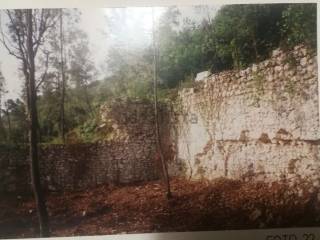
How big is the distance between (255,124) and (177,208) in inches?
20.7

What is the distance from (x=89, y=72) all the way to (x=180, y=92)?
422mm

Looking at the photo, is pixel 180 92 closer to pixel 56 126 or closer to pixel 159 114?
pixel 159 114

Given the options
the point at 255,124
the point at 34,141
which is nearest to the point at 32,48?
the point at 34,141

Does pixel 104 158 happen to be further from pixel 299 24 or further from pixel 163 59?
pixel 299 24

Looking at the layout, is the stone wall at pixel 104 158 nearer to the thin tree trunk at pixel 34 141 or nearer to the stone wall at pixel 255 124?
the thin tree trunk at pixel 34 141

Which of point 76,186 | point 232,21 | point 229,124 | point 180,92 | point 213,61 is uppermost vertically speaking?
point 232,21

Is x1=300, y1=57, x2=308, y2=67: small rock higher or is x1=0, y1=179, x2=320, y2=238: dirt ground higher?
x1=300, y1=57, x2=308, y2=67: small rock

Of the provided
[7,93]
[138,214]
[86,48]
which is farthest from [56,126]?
[138,214]

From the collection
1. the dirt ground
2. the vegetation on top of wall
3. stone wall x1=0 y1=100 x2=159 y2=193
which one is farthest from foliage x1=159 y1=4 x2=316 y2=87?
the dirt ground

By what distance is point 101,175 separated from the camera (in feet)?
5.80

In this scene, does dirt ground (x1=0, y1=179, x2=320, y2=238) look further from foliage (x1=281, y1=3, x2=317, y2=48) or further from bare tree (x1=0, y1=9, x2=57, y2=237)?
foliage (x1=281, y1=3, x2=317, y2=48)

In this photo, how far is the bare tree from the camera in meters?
1.74

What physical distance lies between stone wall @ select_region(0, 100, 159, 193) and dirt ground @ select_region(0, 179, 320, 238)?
6 cm

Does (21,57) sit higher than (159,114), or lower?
higher
